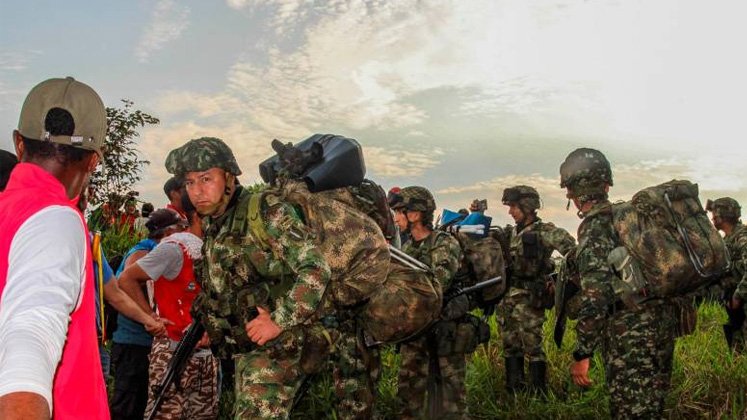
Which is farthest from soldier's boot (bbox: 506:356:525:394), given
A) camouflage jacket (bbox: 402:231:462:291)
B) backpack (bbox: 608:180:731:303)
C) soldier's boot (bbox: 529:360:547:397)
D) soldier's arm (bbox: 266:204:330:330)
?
soldier's arm (bbox: 266:204:330:330)

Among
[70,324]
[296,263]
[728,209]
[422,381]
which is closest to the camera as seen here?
[70,324]

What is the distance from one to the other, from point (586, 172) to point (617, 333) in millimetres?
1234

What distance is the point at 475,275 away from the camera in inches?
282

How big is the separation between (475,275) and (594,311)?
7.55 feet

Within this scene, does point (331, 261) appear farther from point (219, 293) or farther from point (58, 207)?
point (58, 207)

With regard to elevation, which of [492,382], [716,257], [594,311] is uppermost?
[716,257]

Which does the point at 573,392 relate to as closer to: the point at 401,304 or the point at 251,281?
the point at 401,304

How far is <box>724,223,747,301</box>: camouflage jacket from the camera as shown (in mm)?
7978

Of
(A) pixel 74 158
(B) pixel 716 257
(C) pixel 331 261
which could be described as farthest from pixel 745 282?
(A) pixel 74 158

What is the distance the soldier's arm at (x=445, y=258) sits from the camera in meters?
6.54

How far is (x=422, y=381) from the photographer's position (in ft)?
22.1

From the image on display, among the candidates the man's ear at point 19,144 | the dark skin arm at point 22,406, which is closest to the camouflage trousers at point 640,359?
the man's ear at point 19,144

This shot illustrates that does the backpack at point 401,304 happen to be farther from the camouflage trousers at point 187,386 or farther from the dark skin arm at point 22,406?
the dark skin arm at point 22,406

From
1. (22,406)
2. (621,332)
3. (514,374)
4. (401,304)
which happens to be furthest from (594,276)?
(22,406)
